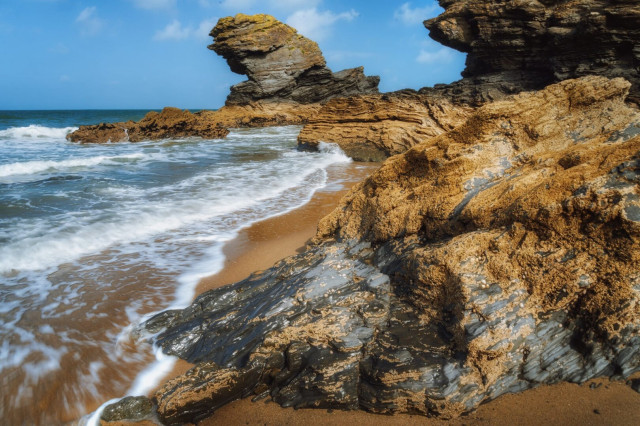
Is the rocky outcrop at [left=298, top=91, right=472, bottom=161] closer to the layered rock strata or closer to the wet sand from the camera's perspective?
the layered rock strata

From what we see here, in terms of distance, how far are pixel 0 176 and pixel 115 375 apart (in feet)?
33.4

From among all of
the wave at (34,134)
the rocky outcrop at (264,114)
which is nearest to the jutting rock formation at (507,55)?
the rocky outcrop at (264,114)

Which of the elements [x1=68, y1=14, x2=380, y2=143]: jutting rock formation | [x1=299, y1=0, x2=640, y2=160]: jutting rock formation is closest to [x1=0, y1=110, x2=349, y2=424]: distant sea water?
[x1=299, y1=0, x2=640, y2=160]: jutting rock formation

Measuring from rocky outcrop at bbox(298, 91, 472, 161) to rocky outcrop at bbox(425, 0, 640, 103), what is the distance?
777cm

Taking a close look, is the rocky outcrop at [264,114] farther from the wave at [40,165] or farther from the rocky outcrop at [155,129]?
the wave at [40,165]

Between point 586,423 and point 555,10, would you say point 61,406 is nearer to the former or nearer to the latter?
point 586,423

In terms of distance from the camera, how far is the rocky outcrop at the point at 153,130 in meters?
20.4

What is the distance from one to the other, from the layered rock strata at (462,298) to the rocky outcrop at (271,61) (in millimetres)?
32613

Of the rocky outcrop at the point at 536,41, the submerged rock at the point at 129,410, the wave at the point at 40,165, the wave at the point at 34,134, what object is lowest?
the submerged rock at the point at 129,410

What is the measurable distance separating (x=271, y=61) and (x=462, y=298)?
34354 millimetres

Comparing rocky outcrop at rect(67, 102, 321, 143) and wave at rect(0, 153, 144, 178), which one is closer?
wave at rect(0, 153, 144, 178)

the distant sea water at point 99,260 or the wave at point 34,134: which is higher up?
the wave at point 34,134

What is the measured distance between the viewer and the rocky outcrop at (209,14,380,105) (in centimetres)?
3247

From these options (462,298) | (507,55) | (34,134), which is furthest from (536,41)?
(34,134)
